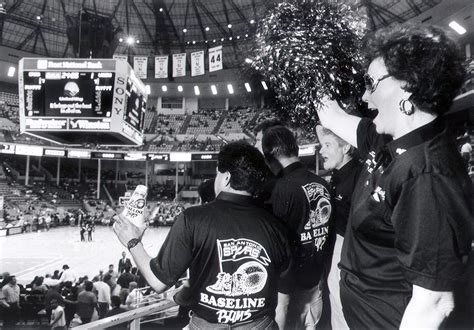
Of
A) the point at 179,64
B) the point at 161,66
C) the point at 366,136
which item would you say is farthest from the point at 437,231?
the point at 161,66

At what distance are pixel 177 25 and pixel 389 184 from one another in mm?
35495

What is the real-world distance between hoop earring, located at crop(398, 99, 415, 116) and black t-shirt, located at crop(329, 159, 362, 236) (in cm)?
160

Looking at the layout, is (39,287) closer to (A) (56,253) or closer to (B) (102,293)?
(B) (102,293)

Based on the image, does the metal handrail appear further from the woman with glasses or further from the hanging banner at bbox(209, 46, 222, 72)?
the hanging banner at bbox(209, 46, 222, 72)

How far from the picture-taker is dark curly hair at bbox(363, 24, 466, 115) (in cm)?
129

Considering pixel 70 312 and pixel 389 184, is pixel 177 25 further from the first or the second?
pixel 389 184

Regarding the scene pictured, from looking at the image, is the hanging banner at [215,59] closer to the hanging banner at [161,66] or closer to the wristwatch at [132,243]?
the hanging banner at [161,66]

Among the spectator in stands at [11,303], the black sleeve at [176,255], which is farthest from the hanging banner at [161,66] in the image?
the black sleeve at [176,255]

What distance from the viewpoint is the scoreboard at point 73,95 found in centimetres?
838

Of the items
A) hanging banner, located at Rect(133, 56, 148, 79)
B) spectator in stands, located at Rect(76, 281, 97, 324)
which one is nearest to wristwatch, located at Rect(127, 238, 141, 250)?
spectator in stands, located at Rect(76, 281, 97, 324)

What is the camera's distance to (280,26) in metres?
1.94

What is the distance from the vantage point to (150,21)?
33.5 metres

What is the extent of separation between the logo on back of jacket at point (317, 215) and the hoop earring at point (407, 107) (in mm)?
1404

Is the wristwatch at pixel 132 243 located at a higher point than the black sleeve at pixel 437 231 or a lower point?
lower
